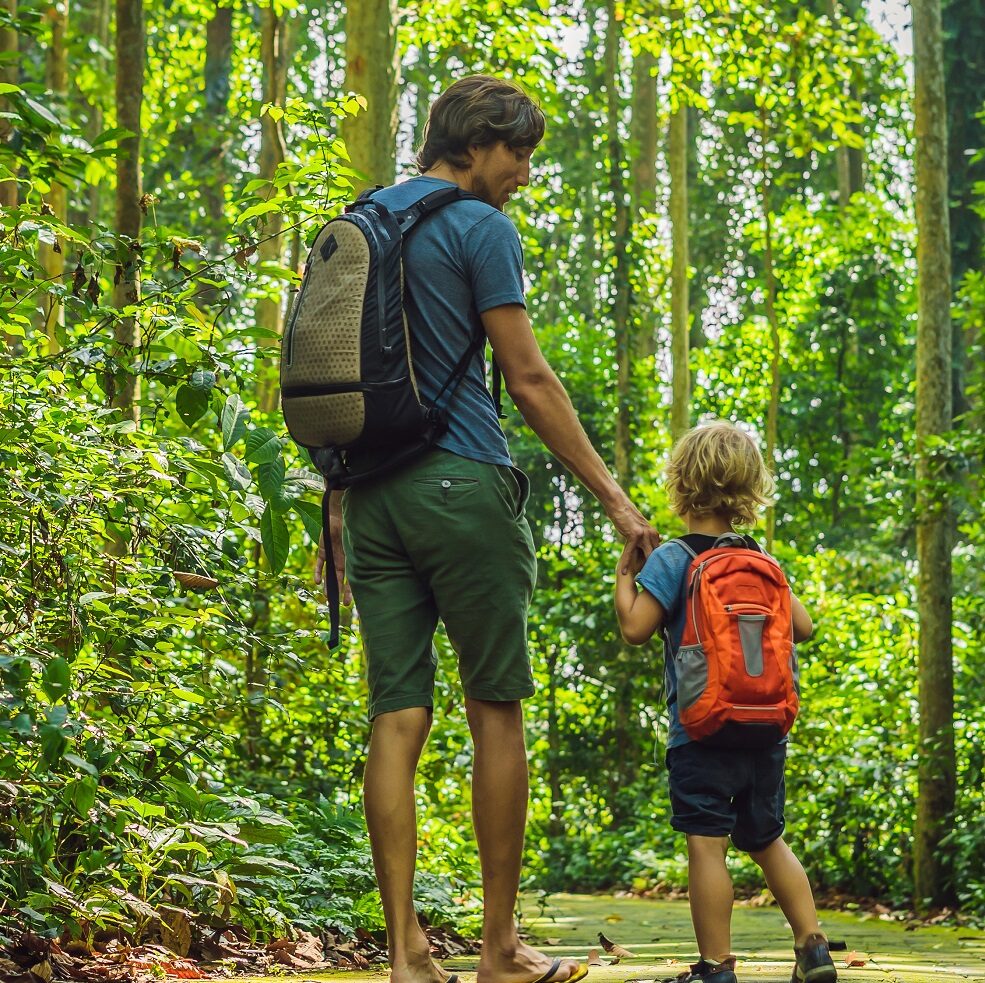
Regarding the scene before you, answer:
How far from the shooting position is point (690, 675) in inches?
157

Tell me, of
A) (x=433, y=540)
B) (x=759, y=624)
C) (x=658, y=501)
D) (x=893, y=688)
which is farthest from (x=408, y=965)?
(x=658, y=501)

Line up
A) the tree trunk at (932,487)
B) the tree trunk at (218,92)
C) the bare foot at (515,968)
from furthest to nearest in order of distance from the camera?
the tree trunk at (218,92), the tree trunk at (932,487), the bare foot at (515,968)

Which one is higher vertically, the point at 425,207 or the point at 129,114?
the point at 129,114

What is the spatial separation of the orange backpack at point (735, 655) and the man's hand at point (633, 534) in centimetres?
16

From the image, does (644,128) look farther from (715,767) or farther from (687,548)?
(715,767)

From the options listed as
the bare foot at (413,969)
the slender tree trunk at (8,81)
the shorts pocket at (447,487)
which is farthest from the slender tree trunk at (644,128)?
the bare foot at (413,969)

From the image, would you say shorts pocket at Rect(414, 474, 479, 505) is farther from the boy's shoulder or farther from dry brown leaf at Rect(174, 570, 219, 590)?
dry brown leaf at Rect(174, 570, 219, 590)

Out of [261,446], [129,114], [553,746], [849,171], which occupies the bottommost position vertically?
[553,746]

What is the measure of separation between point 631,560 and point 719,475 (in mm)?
408

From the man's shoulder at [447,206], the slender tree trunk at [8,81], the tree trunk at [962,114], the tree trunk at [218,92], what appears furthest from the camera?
the tree trunk at [962,114]

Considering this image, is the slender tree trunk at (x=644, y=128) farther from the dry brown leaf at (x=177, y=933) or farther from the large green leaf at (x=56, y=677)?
the large green leaf at (x=56, y=677)

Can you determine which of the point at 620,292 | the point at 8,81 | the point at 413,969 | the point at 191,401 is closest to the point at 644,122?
the point at 620,292

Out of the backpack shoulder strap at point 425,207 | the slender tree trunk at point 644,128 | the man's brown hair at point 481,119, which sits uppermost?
the slender tree trunk at point 644,128

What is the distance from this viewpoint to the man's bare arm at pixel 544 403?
3676 mm
